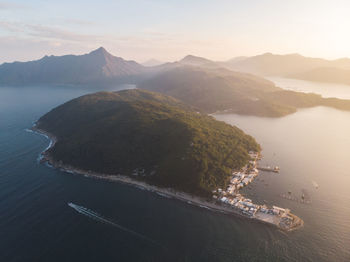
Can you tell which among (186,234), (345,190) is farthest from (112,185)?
(345,190)

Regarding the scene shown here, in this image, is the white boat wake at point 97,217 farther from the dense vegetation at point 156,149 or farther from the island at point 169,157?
the dense vegetation at point 156,149

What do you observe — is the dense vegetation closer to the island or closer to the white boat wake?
the island

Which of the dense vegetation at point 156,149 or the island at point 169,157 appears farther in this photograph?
the dense vegetation at point 156,149

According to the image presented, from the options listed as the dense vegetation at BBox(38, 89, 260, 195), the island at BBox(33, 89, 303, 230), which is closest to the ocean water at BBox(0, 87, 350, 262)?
the island at BBox(33, 89, 303, 230)

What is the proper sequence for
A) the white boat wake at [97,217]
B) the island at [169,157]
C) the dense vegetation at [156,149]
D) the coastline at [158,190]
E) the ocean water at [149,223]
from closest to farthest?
the ocean water at [149,223], the white boat wake at [97,217], the coastline at [158,190], the island at [169,157], the dense vegetation at [156,149]

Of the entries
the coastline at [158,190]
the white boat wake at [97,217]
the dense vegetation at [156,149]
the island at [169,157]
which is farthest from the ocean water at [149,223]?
the dense vegetation at [156,149]

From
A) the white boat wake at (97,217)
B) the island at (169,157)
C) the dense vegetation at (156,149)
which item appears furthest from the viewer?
the dense vegetation at (156,149)

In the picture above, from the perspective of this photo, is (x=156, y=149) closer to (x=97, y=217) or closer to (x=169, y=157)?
(x=169, y=157)
